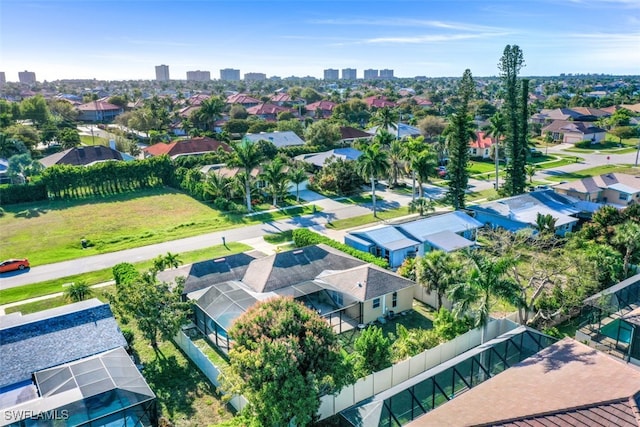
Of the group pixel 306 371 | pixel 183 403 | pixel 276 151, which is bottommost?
pixel 183 403

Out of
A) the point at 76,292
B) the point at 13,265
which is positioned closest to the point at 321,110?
the point at 13,265

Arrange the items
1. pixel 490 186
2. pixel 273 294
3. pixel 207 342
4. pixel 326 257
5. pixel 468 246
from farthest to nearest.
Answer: pixel 490 186 → pixel 468 246 → pixel 326 257 → pixel 273 294 → pixel 207 342

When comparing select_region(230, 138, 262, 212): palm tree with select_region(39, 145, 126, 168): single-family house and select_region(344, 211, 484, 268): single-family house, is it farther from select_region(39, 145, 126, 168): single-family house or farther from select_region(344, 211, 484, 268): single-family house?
select_region(39, 145, 126, 168): single-family house

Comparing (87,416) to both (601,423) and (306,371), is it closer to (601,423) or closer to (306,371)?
(306,371)

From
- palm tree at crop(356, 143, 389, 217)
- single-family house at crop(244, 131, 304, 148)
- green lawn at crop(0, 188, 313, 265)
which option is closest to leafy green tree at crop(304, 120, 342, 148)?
single-family house at crop(244, 131, 304, 148)

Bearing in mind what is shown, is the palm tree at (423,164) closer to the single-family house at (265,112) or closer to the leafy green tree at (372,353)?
the leafy green tree at (372,353)

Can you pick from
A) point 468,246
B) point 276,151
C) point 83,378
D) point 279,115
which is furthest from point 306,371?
point 279,115

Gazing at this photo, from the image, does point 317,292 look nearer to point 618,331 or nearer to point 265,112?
point 618,331
